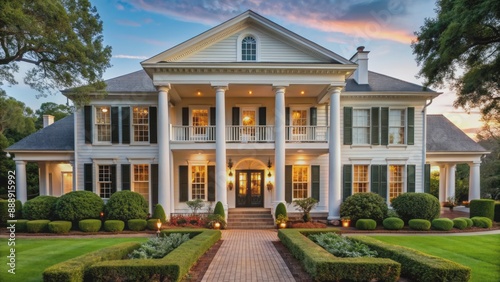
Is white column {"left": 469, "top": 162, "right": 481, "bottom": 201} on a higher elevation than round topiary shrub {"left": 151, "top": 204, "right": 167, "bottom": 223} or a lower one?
higher

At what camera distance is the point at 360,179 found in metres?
16.9

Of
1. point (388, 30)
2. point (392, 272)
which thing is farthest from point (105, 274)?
point (388, 30)

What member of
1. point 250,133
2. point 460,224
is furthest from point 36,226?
point 460,224

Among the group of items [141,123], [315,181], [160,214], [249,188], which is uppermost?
[141,123]

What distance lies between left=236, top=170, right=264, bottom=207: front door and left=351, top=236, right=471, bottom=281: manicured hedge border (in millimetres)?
9904

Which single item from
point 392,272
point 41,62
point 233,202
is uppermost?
point 41,62

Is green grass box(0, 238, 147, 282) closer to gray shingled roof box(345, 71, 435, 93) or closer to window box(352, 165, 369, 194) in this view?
window box(352, 165, 369, 194)

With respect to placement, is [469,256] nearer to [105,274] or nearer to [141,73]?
[105,274]

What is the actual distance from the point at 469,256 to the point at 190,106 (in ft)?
46.9

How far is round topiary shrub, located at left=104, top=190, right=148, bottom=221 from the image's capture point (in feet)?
44.1

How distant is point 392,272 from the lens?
6.12 metres

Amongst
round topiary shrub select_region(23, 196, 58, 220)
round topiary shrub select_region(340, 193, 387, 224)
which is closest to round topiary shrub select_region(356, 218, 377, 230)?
round topiary shrub select_region(340, 193, 387, 224)

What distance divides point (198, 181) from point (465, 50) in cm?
1374

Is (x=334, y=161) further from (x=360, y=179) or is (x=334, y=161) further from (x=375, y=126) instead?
(x=375, y=126)
